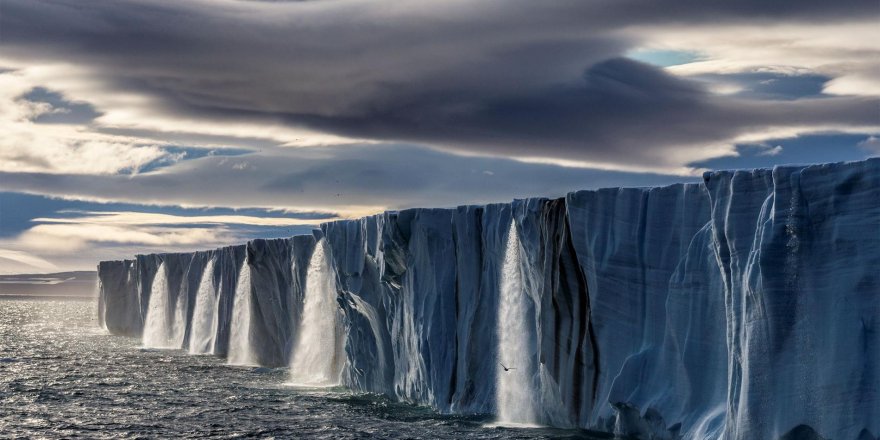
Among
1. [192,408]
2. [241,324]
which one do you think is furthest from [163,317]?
[192,408]

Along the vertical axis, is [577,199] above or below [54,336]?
above

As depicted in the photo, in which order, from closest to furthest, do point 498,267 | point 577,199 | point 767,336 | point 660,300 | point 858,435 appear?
point 858,435 → point 767,336 → point 660,300 → point 577,199 → point 498,267

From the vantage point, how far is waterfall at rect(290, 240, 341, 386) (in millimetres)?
32250

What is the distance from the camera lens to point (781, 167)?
1428 cm

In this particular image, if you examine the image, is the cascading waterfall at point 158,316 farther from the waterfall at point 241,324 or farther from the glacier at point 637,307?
the glacier at point 637,307

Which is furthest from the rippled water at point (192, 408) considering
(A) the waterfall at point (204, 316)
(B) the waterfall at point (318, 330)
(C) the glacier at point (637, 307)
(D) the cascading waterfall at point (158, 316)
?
(D) the cascading waterfall at point (158, 316)

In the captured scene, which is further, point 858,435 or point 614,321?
point 614,321

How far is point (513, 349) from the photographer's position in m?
21.4

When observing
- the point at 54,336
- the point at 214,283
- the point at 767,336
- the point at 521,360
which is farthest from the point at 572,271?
the point at 54,336

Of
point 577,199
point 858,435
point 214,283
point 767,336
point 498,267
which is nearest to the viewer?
point 858,435

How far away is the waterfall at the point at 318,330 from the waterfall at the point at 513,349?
10.6m

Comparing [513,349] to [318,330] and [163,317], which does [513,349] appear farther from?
[163,317]

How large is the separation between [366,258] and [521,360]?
26.4 feet

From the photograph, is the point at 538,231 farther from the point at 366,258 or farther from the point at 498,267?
the point at 366,258
